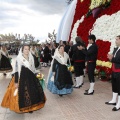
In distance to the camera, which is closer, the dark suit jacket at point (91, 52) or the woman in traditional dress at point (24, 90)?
the woman in traditional dress at point (24, 90)

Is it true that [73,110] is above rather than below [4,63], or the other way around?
below

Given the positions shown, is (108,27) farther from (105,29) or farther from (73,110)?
(73,110)

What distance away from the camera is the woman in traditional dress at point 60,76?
23.3ft

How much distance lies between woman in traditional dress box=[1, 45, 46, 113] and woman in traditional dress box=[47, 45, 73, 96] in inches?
57.9

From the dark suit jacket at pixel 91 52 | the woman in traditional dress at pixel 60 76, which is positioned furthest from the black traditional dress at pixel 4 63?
the dark suit jacket at pixel 91 52

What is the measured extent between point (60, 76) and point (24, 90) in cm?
186

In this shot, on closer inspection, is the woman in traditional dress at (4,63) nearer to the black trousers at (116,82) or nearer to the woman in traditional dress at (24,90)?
the woman in traditional dress at (24,90)

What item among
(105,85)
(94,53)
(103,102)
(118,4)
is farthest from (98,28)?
(103,102)

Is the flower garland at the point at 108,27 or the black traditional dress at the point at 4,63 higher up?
the flower garland at the point at 108,27

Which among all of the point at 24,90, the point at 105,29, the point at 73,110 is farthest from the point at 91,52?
the point at 105,29

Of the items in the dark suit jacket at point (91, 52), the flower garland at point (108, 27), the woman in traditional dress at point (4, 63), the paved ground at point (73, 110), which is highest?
the flower garland at point (108, 27)

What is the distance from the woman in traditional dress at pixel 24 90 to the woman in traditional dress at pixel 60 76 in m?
1.47

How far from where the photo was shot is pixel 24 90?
5434 millimetres

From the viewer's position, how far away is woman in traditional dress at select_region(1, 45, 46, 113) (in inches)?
211
